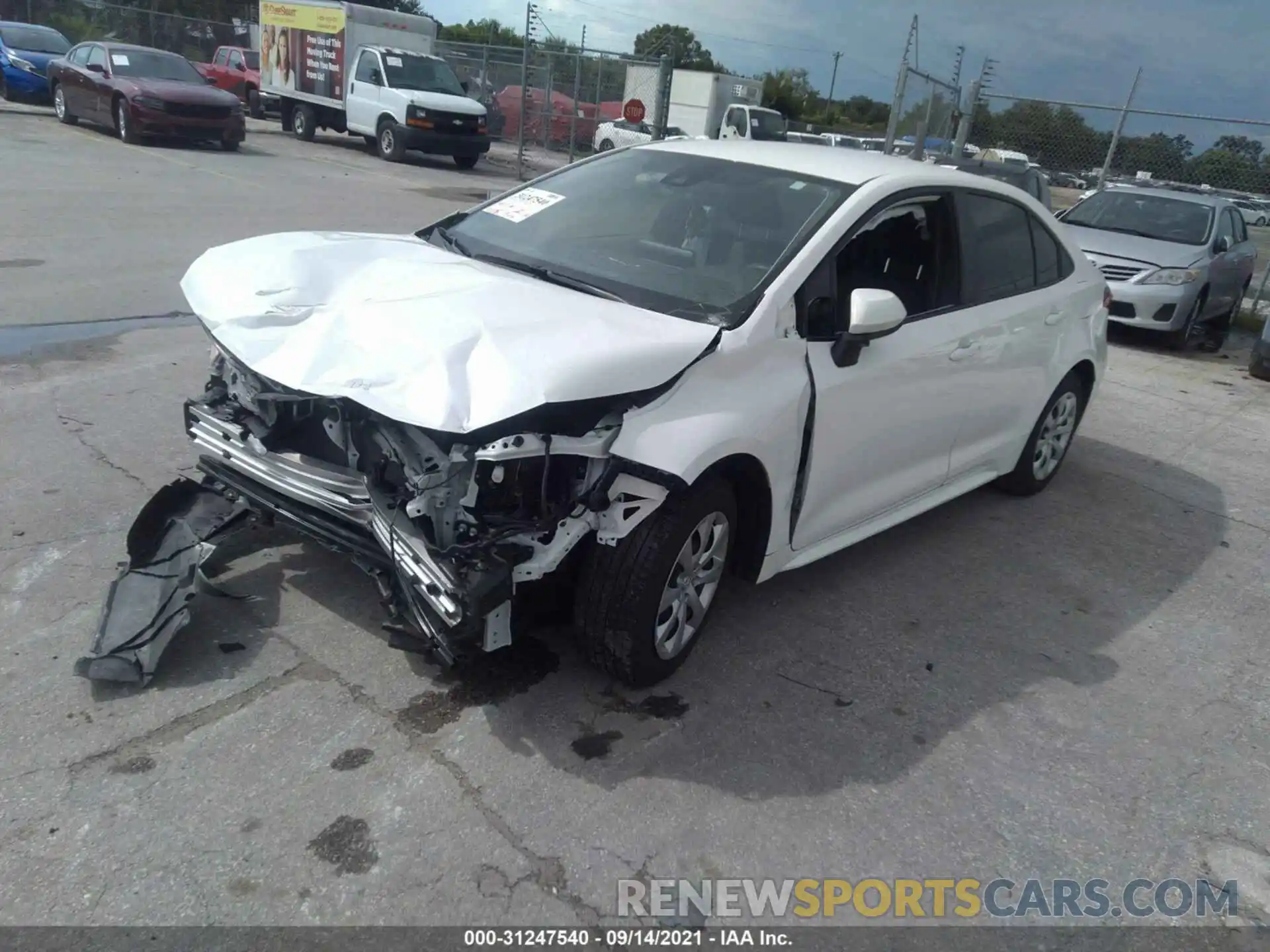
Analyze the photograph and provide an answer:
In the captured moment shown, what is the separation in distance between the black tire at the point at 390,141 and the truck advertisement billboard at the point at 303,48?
2302mm

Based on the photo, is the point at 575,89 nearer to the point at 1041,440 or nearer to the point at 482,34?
the point at 1041,440

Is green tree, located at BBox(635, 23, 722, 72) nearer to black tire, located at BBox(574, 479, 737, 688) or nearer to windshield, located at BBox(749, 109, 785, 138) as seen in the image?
windshield, located at BBox(749, 109, 785, 138)

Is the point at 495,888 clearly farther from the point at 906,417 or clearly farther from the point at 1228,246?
the point at 1228,246

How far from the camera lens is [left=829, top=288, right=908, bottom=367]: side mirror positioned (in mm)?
3643

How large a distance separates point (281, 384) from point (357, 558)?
64 cm

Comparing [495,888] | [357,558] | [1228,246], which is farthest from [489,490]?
[1228,246]

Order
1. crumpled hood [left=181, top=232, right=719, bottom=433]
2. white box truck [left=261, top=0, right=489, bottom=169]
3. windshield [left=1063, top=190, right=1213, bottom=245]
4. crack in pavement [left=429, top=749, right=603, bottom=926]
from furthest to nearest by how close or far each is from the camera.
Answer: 1. white box truck [left=261, top=0, right=489, bottom=169]
2. windshield [left=1063, top=190, right=1213, bottom=245]
3. crumpled hood [left=181, top=232, right=719, bottom=433]
4. crack in pavement [left=429, top=749, right=603, bottom=926]

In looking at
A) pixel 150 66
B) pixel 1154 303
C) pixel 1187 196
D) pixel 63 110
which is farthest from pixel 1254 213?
pixel 63 110

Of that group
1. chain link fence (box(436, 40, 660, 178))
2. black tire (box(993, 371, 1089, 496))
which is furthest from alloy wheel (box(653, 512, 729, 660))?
chain link fence (box(436, 40, 660, 178))

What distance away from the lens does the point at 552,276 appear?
397 cm

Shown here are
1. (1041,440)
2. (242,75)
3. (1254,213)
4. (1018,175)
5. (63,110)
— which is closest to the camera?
(1041,440)

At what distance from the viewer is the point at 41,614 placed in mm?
3623

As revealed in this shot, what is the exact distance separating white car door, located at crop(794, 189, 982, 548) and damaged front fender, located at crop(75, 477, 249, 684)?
7.44 feet

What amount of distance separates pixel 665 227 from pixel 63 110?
2044 centimetres
